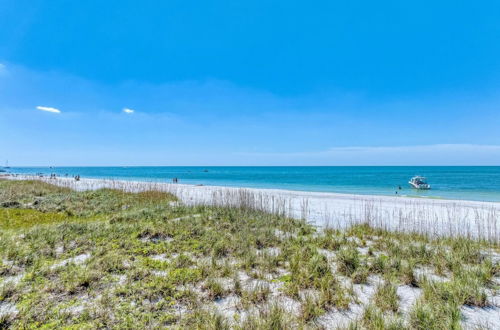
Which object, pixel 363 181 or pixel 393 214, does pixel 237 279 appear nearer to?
pixel 393 214

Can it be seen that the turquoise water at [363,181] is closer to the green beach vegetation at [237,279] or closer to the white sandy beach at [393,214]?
the white sandy beach at [393,214]

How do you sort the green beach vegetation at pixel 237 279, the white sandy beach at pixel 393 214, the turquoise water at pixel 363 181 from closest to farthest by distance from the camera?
the green beach vegetation at pixel 237 279 < the white sandy beach at pixel 393 214 < the turquoise water at pixel 363 181

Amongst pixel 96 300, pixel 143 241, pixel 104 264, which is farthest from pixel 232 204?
pixel 96 300

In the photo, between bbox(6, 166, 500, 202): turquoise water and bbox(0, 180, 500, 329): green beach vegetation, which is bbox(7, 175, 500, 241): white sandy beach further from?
bbox(6, 166, 500, 202): turquoise water

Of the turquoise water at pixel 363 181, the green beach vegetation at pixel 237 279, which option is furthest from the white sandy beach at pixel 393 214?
the turquoise water at pixel 363 181

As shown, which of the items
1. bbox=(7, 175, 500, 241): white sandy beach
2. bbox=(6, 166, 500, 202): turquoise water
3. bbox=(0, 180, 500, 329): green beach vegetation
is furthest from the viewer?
bbox=(6, 166, 500, 202): turquoise water

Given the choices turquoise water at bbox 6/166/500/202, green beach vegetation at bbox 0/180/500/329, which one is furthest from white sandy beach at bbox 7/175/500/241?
turquoise water at bbox 6/166/500/202

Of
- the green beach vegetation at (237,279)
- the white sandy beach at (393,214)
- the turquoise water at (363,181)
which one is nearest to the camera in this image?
the green beach vegetation at (237,279)

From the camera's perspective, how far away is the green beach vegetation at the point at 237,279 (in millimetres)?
2887

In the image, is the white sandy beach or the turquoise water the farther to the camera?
the turquoise water

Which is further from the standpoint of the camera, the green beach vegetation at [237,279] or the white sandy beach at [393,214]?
the white sandy beach at [393,214]

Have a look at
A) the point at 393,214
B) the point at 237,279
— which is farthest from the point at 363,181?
the point at 237,279

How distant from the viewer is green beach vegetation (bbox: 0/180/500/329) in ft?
9.47

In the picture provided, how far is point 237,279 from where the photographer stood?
3838 mm
